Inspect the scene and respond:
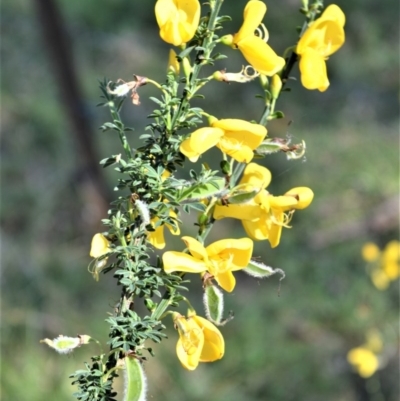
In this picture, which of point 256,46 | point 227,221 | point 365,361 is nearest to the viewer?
point 256,46

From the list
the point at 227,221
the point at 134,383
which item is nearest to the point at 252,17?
the point at 134,383

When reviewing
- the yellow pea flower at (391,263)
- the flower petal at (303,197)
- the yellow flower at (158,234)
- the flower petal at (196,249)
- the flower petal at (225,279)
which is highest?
the yellow pea flower at (391,263)

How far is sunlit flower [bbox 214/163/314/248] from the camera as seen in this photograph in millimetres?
636

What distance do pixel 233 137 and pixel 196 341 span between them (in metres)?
0.20

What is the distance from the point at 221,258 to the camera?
1.96 feet

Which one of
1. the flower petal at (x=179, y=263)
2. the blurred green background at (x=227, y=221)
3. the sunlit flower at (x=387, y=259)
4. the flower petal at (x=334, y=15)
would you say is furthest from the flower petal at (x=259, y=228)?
the sunlit flower at (x=387, y=259)

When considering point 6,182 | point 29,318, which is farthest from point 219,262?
point 6,182

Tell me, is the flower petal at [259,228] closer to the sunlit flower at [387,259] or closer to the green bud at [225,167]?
the green bud at [225,167]

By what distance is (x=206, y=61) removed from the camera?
0.57 metres

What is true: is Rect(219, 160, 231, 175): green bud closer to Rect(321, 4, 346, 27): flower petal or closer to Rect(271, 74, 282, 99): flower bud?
Rect(271, 74, 282, 99): flower bud

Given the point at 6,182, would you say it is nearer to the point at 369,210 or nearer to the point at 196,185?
the point at 369,210

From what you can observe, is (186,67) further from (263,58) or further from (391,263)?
(391,263)

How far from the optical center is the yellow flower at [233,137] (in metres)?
0.58

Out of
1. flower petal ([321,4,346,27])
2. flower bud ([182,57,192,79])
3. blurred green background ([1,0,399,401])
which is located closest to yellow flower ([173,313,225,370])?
flower bud ([182,57,192,79])
